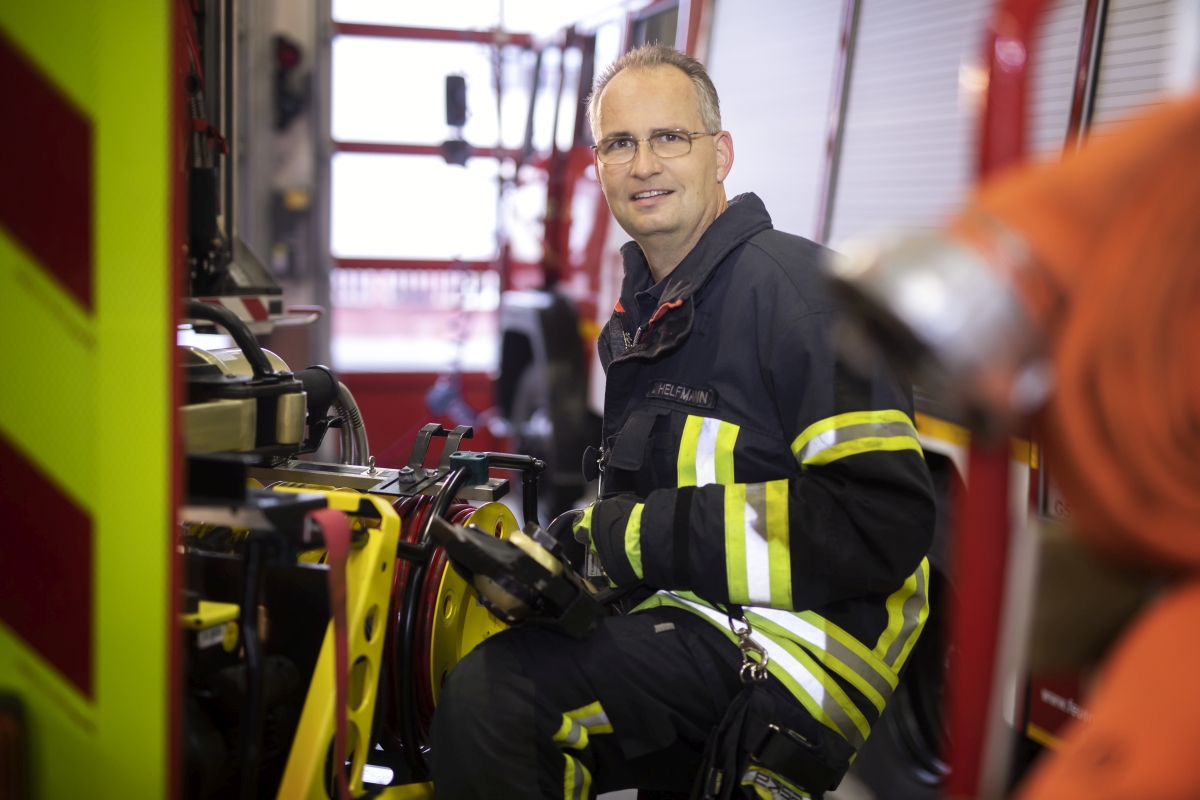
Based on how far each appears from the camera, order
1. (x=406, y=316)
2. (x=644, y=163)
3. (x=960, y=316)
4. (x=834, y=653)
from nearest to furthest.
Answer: (x=960, y=316)
(x=834, y=653)
(x=644, y=163)
(x=406, y=316)

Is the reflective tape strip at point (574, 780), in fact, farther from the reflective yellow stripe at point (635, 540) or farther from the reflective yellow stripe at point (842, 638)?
the reflective yellow stripe at point (842, 638)

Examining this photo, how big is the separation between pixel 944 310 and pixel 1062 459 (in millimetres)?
163

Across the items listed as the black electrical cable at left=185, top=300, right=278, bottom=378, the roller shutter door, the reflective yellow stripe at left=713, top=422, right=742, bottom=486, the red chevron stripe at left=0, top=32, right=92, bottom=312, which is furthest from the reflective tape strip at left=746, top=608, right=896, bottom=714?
the roller shutter door

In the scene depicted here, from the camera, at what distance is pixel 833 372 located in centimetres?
154

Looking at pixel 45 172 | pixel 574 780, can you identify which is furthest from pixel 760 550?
pixel 45 172

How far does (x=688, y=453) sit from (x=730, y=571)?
9.3 inches

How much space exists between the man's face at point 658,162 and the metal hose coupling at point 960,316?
1.26 m

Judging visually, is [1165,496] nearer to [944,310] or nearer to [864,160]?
[944,310]

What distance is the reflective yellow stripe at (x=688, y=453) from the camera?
1673 millimetres

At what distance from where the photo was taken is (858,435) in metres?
1.50

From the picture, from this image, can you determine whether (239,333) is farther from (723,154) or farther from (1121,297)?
(1121,297)

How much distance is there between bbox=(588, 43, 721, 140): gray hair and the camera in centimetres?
196

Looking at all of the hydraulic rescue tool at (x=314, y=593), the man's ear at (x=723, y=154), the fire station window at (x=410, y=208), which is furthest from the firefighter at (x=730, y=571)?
the fire station window at (x=410, y=208)

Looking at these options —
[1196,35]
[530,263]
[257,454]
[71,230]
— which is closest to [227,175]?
[530,263]
